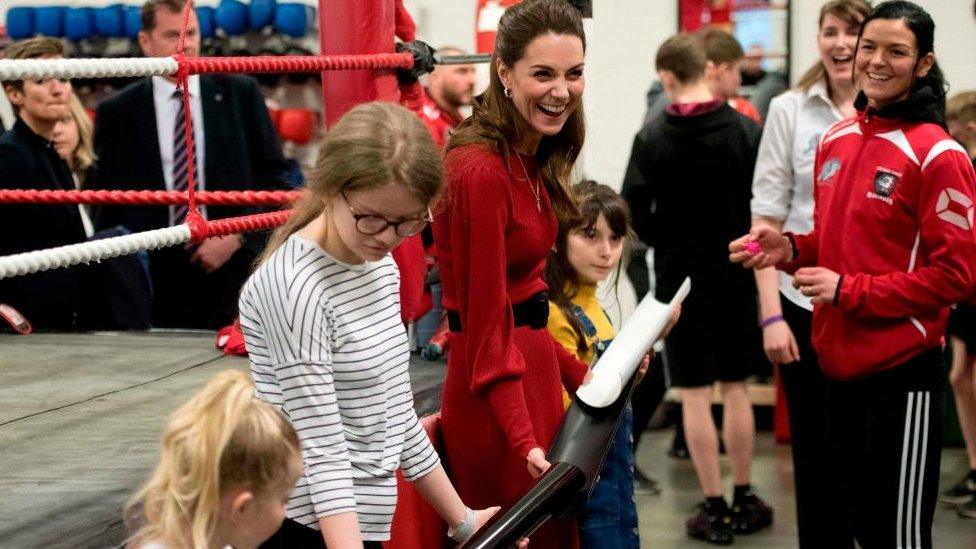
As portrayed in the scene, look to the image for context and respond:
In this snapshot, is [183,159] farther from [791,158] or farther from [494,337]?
[494,337]

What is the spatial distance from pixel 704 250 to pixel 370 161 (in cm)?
238

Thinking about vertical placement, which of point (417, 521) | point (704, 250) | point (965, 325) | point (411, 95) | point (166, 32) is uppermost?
point (166, 32)

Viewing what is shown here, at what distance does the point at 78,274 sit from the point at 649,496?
6.73ft

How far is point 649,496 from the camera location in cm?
423

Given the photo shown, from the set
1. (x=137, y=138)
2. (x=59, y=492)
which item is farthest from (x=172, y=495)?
Result: (x=137, y=138)

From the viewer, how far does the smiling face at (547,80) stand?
6.26 ft

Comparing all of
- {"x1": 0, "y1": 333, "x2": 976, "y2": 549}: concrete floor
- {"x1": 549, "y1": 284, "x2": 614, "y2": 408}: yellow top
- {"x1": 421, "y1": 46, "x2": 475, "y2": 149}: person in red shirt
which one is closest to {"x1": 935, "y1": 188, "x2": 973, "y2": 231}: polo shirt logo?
{"x1": 549, "y1": 284, "x2": 614, "y2": 408}: yellow top

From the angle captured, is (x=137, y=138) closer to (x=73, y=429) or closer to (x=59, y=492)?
(x=73, y=429)

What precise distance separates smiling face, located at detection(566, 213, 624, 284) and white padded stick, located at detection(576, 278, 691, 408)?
0.24m

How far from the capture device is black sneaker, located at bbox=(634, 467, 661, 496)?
4254 millimetres

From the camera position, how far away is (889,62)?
94.3 inches

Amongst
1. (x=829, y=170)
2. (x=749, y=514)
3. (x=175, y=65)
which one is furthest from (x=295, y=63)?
(x=749, y=514)

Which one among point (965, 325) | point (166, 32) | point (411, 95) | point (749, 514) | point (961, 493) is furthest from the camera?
point (965, 325)

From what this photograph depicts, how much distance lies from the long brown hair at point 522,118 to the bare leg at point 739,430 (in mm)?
1955
